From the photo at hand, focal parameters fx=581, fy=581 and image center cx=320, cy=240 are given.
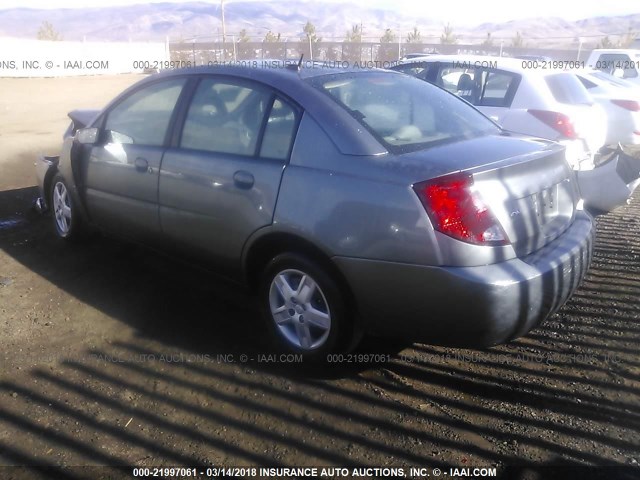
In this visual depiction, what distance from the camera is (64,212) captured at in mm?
5156

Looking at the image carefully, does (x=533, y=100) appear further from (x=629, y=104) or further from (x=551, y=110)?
(x=629, y=104)

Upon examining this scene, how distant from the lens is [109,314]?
A: 156 inches

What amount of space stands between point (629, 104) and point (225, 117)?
27.7 feet

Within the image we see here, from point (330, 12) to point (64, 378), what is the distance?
18986 cm

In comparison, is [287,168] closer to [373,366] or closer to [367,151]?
[367,151]

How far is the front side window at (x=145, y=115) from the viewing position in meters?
4.02

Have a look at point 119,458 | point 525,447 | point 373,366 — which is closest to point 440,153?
point 373,366

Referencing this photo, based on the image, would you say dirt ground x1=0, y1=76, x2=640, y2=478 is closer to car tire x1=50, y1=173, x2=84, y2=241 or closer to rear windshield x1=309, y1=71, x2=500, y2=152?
car tire x1=50, y1=173, x2=84, y2=241

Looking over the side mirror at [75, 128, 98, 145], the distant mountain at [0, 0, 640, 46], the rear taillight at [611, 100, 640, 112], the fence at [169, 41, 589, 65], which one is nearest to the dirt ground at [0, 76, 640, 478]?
the side mirror at [75, 128, 98, 145]

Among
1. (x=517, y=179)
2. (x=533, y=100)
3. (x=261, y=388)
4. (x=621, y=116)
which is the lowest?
(x=261, y=388)

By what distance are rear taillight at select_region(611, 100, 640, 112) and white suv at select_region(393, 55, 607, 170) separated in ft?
10.2

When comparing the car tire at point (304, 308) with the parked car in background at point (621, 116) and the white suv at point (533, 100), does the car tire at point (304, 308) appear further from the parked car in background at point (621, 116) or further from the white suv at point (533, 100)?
the parked car in background at point (621, 116)

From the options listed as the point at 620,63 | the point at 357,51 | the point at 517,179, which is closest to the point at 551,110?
the point at 517,179

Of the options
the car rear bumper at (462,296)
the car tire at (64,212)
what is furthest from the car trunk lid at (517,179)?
the car tire at (64,212)
